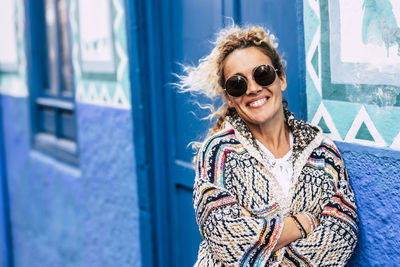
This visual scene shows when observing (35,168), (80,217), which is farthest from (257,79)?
(35,168)

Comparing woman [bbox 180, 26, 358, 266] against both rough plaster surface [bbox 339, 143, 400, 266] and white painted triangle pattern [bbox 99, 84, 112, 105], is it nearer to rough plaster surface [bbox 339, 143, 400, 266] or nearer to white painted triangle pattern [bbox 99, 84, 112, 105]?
rough plaster surface [bbox 339, 143, 400, 266]

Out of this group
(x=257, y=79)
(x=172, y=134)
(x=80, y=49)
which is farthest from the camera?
(x=80, y=49)

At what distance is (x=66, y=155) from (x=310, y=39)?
3259 mm

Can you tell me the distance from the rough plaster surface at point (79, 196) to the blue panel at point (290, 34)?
146 cm

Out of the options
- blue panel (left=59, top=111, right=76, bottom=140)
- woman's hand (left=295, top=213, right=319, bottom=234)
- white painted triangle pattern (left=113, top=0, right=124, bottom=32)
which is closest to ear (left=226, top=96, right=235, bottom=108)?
woman's hand (left=295, top=213, right=319, bottom=234)

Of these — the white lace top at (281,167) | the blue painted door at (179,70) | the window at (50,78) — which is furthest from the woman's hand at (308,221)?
the window at (50,78)

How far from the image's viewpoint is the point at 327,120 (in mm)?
2117

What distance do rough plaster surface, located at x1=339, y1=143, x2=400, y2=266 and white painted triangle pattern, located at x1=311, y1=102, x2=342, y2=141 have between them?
6 cm

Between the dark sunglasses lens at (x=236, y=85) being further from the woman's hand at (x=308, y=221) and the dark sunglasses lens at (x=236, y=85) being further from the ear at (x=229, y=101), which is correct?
the woman's hand at (x=308, y=221)

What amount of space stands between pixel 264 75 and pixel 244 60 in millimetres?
105

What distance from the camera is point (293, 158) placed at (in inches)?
79.2

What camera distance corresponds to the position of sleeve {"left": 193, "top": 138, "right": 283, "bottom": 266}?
1801 millimetres

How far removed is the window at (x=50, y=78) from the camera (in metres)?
5.10

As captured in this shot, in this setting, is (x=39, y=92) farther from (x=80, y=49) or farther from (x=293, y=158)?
(x=293, y=158)
